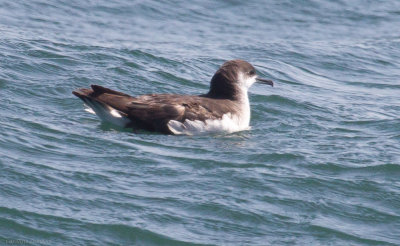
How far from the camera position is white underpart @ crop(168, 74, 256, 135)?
11.1 m

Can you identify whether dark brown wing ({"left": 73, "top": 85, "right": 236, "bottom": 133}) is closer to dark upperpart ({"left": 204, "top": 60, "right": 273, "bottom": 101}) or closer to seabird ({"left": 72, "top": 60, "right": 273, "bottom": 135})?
seabird ({"left": 72, "top": 60, "right": 273, "bottom": 135})

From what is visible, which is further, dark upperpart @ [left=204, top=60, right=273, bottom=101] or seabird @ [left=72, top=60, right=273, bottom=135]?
dark upperpart @ [left=204, top=60, right=273, bottom=101]

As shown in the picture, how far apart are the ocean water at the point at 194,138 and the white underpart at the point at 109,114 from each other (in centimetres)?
11

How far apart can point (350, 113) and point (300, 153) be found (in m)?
2.96

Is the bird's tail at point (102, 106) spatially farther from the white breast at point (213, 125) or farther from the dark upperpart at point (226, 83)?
the dark upperpart at point (226, 83)

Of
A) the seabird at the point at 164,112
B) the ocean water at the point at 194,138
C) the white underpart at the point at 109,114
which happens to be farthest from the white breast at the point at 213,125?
the white underpart at the point at 109,114

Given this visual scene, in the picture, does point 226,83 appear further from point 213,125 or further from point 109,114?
point 109,114

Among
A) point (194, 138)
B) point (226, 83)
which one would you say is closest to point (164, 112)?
point (194, 138)

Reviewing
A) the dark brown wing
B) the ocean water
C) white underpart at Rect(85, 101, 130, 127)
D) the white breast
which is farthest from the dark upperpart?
white underpart at Rect(85, 101, 130, 127)

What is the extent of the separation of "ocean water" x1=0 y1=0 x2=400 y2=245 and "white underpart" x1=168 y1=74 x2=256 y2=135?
11cm

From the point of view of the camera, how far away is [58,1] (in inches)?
764

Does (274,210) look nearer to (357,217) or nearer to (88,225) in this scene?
(357,217)

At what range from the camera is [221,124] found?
1142 centimetres

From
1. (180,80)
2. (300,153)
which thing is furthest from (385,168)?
(180,80)
